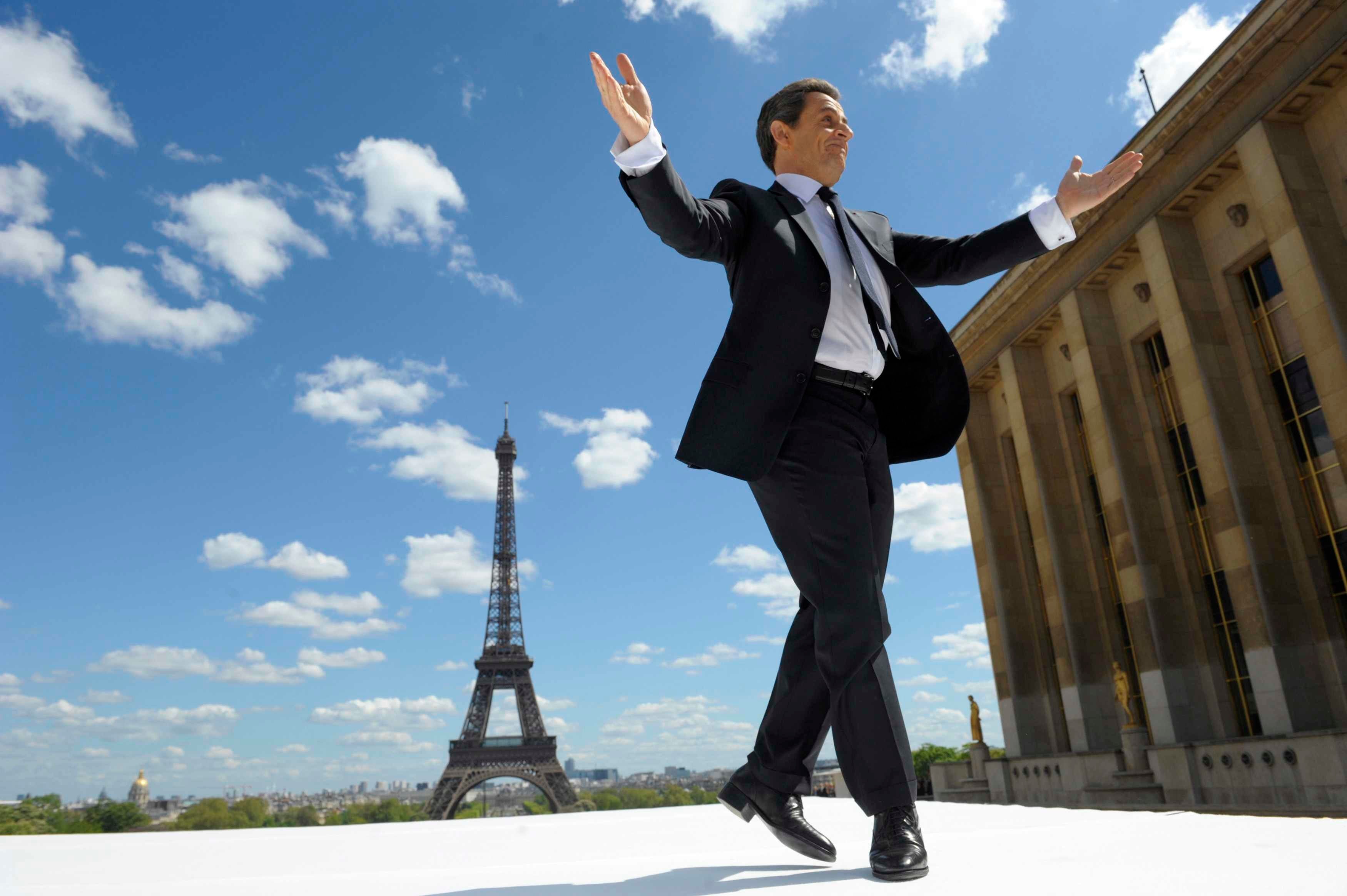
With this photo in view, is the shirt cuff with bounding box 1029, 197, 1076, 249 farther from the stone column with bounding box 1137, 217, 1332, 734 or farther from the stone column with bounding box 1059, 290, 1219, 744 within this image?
the stone column with bounding box 1059, 290, 1219, 744

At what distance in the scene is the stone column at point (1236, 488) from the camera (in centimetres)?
1658

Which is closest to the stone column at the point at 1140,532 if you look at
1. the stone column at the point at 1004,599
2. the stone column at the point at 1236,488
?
the stone column at the point at 1236,488

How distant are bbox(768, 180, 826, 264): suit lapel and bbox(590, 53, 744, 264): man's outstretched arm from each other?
1.43 ft

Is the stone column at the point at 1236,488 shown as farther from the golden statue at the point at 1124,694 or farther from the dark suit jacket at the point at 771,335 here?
the dark suit jacket at the point at 771,335

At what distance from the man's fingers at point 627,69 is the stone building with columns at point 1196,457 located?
17336 mm

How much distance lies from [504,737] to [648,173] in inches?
2401

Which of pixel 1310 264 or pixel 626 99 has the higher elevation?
pixel 1310 264

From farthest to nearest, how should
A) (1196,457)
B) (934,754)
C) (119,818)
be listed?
(934,754) < (119,818) < (1196,457)

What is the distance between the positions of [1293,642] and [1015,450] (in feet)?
40.1

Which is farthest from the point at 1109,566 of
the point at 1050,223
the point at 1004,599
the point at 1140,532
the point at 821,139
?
the point at 821,139

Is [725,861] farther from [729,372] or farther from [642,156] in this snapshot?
[642,156]

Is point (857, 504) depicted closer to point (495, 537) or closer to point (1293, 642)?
point (1293, 642)

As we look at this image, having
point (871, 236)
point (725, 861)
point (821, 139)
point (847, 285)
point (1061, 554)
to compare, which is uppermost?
point (1061, 554)

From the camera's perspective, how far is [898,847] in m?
2.29
